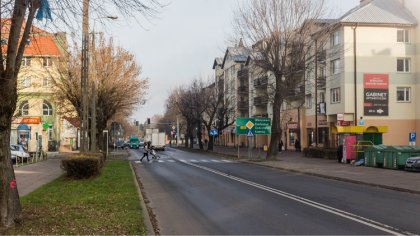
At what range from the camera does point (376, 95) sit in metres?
47.7

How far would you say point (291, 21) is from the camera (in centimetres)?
3469

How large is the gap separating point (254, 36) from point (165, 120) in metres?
103

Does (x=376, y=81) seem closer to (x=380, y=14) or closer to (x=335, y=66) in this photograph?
(x=335, y=66)

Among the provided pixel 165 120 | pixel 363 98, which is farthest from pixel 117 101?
pixel 165 120

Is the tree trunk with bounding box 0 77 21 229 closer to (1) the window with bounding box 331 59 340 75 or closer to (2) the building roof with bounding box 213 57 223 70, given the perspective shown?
(1) the window with bounding box 331 59 340 75

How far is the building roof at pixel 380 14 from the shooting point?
4766 cm

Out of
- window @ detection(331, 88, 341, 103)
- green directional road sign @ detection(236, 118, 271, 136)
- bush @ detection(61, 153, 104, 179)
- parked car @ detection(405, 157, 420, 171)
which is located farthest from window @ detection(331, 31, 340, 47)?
bush @ detection(61, 153, 104, 179)

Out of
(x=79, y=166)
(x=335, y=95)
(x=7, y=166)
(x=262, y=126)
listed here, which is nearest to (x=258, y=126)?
(x=262, y=126)

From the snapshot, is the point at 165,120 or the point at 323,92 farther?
the point at 165,120

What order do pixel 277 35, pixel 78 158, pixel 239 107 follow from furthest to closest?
pixel 239 107 < pixel 277 35 < pixel 78 158

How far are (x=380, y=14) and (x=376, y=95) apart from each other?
831 centimetres

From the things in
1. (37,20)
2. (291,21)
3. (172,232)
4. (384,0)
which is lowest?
(172,232)

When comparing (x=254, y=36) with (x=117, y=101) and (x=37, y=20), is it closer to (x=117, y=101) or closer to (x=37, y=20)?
(x=117, y=101)

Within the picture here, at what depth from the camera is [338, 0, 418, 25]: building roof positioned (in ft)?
156
